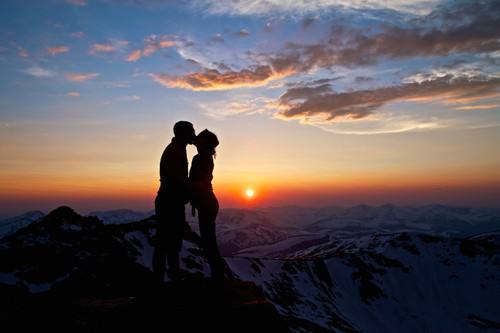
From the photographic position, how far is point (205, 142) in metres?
11.7

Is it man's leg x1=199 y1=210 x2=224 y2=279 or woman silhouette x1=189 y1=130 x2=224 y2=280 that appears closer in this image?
woman silhouette x1=189 y1=130 x2=224 y2=280

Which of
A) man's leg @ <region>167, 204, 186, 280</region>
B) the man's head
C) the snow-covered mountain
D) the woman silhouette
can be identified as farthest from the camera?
the snow-covered mountain

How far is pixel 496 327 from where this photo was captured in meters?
137

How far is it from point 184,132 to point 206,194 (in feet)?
6.56

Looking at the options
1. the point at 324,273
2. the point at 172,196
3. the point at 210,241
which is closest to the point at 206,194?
the point at 172,196

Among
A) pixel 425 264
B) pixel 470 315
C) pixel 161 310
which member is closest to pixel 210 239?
pixel 161 310

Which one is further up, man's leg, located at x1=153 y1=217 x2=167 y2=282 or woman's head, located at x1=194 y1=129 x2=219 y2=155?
woman's head, located at x1=194 y1=129 x2=219 y2=155

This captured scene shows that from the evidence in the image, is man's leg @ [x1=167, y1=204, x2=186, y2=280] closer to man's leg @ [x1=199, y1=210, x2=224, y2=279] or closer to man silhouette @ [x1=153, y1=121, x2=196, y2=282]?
man silhouette @ [x1=153, y1=121, x2=196, y2=282]

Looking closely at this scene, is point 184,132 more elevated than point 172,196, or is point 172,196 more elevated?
point 184,132

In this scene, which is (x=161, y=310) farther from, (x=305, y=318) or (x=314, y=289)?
(x=314, y=289)

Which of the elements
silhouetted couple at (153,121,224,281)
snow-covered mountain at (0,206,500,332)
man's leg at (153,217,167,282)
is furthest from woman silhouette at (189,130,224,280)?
snow-covered mountain at (0,206,500,332)

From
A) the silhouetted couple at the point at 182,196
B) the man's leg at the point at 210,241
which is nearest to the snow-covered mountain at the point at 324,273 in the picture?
the man's leg at the point at 210,241

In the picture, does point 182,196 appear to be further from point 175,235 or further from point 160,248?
point 160,248

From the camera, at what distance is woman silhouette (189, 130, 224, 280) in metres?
11.5
